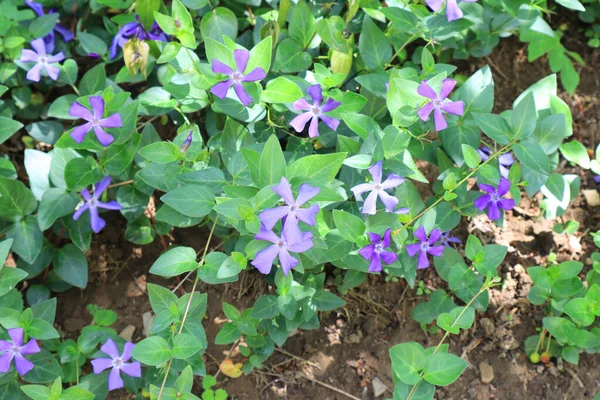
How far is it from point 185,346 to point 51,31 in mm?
1519

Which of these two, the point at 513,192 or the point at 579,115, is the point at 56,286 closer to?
the point at 513,192

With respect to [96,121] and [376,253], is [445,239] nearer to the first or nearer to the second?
[376,253]

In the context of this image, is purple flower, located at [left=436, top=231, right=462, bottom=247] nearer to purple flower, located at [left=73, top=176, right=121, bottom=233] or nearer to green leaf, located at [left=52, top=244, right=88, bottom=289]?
purple flower, located at [left=73, top=176, right=121, bottom=233]

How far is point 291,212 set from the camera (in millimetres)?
1732

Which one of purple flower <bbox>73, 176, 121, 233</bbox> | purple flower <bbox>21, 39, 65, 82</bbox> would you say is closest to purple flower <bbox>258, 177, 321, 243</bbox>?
purple flower <bbox>73, 176, 121, 233</bbox>

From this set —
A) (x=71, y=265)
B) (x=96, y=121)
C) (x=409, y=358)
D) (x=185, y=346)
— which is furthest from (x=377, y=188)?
(x=71, y=265)

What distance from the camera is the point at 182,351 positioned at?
200cm

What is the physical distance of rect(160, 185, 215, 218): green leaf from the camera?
198 centimetres

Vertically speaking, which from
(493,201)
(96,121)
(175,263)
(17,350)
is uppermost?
(96,121)

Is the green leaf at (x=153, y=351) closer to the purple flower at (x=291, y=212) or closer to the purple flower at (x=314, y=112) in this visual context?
the purple flower at (x=291, y=212)

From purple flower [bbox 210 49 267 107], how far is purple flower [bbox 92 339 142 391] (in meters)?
0.93

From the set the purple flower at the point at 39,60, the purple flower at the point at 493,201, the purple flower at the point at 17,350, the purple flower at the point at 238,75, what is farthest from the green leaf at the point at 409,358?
the purple flower at the point at 39,60

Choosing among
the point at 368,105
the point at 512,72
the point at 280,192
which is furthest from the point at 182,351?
the point at 512,72

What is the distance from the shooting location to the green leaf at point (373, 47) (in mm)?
2408
